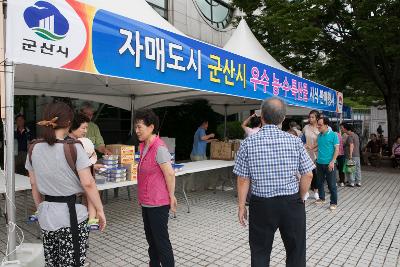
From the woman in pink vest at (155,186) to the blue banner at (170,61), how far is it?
1.10m

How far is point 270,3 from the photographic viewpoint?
12000 mm

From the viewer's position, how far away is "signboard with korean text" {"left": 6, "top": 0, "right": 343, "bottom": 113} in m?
2.94

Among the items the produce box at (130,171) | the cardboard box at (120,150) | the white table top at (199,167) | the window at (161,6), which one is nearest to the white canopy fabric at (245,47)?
the white table top at (199,167)

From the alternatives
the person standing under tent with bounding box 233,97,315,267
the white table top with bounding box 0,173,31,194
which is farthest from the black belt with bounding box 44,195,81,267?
the white table top with bounding box 0,173,31,194

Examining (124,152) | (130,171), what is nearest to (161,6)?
(124,152)

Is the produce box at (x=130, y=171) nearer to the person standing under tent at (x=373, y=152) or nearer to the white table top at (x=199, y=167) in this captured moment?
the white table top at (x=199, y=167)

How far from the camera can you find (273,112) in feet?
8.04

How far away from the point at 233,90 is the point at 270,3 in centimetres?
764

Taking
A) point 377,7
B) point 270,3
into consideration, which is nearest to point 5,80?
point 270,3

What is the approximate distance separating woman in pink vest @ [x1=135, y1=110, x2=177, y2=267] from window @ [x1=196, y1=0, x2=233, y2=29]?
13959 millimetres

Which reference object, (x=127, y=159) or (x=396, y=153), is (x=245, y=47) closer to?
(x=127, y=159)

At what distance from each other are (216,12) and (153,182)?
15.5 meters

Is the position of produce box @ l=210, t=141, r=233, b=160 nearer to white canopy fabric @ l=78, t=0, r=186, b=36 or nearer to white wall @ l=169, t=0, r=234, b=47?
white canopy fabric @ l=78, t=0, r=186, b=36

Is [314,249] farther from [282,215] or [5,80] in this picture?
[5,80]
